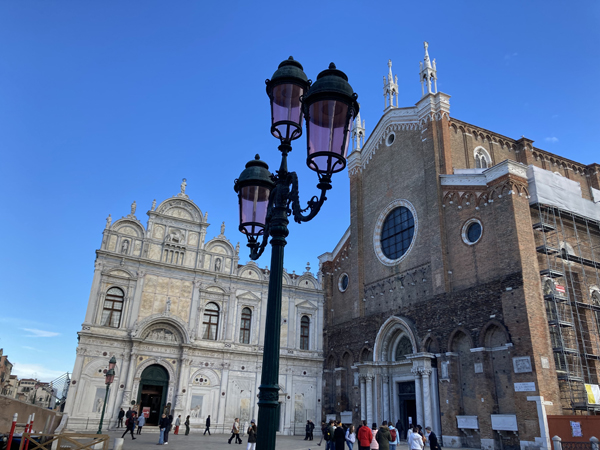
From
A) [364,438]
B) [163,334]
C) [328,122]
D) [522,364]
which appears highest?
[163,334]

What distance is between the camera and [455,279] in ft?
66.4

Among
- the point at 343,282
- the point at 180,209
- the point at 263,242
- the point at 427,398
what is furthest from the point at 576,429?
the point at 180,209

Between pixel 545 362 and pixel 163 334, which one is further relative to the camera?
pixel 163 334

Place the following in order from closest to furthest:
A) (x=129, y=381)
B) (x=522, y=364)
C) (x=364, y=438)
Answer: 1. (x=364, y=438)
2. (x=522, y=364)
3. (x=129, y=381)

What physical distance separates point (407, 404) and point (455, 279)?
6821 millimetres

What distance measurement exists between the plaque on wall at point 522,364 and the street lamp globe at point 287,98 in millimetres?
14214

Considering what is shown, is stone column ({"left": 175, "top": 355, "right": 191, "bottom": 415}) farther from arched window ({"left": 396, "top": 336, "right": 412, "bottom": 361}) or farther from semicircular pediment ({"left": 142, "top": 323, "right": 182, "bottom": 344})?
arched window ({"left": 396, "top": 336, "right": 412, "bottom": 361})

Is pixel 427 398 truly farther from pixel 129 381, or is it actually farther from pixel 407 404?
pixel 129 381

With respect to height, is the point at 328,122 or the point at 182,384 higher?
the point at 328,122

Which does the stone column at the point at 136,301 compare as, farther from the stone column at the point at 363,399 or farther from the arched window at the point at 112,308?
the stone column at the point at 363,399

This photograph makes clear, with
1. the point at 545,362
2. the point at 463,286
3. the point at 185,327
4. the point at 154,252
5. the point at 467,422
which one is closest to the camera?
the point at 545,362

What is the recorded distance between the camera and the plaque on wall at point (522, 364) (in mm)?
16047

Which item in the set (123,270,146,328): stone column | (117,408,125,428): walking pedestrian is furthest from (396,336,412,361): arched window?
(123,270,146,328): stone column

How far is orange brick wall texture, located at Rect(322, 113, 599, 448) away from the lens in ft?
55.3
